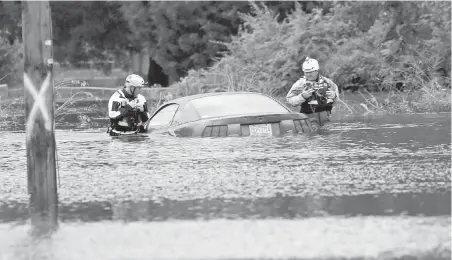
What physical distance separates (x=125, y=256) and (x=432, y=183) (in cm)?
439

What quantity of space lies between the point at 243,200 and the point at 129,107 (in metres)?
7.86

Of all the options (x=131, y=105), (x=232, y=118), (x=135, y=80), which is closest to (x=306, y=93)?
Answer: (x=232, y=118)

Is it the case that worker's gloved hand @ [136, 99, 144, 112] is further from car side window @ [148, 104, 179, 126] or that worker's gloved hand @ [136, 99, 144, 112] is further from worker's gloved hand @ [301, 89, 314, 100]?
worker's gloved hand @ [301, 89, 314, 100]

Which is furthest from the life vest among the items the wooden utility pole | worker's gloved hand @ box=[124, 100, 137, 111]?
the wooden utility pole

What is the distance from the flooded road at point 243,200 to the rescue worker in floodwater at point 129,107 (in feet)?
3.77

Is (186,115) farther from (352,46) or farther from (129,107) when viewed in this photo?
(352,46)

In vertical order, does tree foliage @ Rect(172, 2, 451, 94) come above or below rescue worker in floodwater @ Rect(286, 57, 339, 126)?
above

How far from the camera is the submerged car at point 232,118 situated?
1495 centimetres

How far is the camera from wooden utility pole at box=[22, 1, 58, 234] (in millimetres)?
9219

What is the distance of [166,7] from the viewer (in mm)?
44281

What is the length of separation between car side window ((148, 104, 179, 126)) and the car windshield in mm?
710

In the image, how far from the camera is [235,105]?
51.1 ft

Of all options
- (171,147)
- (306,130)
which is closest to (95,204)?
(171,147)

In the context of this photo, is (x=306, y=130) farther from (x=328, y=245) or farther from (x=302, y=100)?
(x=328, y=245)
